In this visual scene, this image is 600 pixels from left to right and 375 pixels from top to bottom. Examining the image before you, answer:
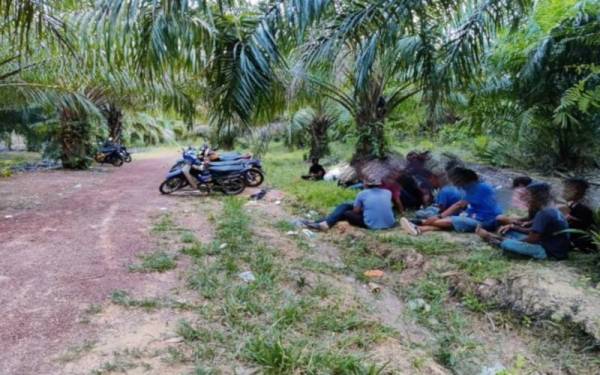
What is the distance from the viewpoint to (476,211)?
16.5 ft

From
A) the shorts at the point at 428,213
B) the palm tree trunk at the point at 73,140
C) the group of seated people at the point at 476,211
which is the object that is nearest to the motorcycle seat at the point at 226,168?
the group of seated people at the point at 476,211

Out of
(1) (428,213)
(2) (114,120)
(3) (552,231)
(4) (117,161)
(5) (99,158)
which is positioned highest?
(2) (114,120)

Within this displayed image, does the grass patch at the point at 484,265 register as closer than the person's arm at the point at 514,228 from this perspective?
Yes

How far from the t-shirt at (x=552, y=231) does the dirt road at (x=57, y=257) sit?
3.52 metres

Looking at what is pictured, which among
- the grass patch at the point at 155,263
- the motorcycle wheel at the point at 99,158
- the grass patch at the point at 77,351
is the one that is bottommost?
the motorcycle wheel at the point at 99,158

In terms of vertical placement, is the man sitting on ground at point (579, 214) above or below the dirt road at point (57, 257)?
above

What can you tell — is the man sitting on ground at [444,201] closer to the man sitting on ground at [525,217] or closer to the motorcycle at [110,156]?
the man sitting on ground at [525,217]

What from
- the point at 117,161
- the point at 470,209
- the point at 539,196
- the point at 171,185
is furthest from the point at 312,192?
the point at 117,161

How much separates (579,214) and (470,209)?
1323 mm

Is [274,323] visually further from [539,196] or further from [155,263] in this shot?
[539,196]

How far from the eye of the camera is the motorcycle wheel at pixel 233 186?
8.38m

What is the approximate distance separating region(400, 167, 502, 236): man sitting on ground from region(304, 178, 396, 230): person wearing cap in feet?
1.08

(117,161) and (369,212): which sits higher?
(369,212)

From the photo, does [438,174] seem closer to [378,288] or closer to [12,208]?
[378,288]
